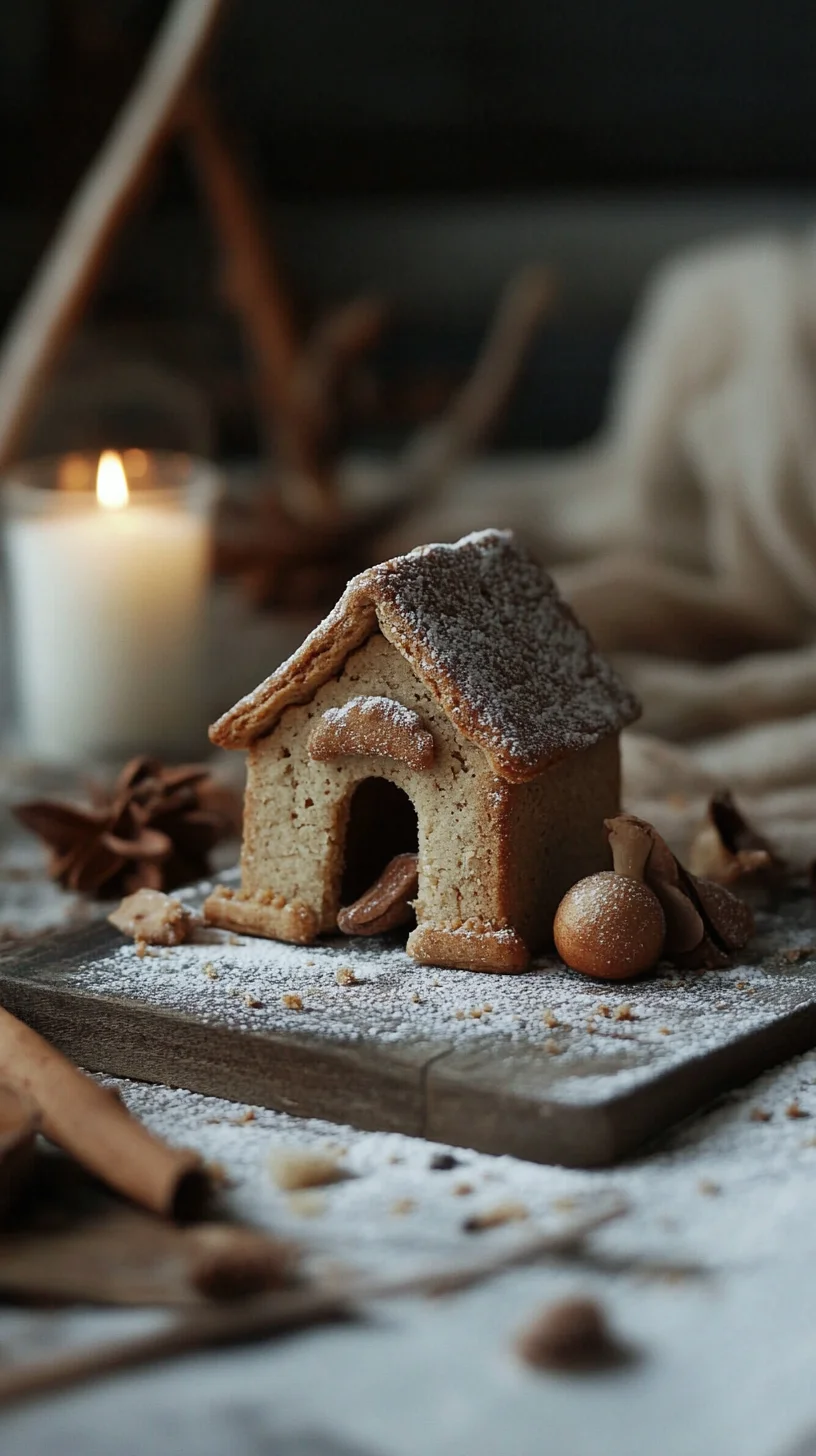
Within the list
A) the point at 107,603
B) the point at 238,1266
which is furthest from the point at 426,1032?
the point at 107,603

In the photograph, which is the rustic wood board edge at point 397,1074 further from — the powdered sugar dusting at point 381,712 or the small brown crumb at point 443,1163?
the powdered sugar dusting at point 381,712

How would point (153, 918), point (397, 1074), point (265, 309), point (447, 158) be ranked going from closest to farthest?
1. point (397, 1074)
2. point (153, 918)
3. point (265, 309)
4. point (447, 158)

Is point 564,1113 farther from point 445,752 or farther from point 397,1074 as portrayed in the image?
point 445,752

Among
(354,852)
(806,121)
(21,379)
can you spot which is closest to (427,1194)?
(354,852)

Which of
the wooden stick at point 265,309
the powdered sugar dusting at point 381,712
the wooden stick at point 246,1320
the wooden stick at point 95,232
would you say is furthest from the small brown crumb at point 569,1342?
the wooden stick at point 265,309

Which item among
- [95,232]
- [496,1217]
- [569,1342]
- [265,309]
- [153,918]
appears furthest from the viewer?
[265,309]

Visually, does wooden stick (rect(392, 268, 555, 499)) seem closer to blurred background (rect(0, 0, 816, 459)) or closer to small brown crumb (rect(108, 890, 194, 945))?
blurred background (rect(0, 0, 816, 459))

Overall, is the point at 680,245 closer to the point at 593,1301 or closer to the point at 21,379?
the point at 21,379
